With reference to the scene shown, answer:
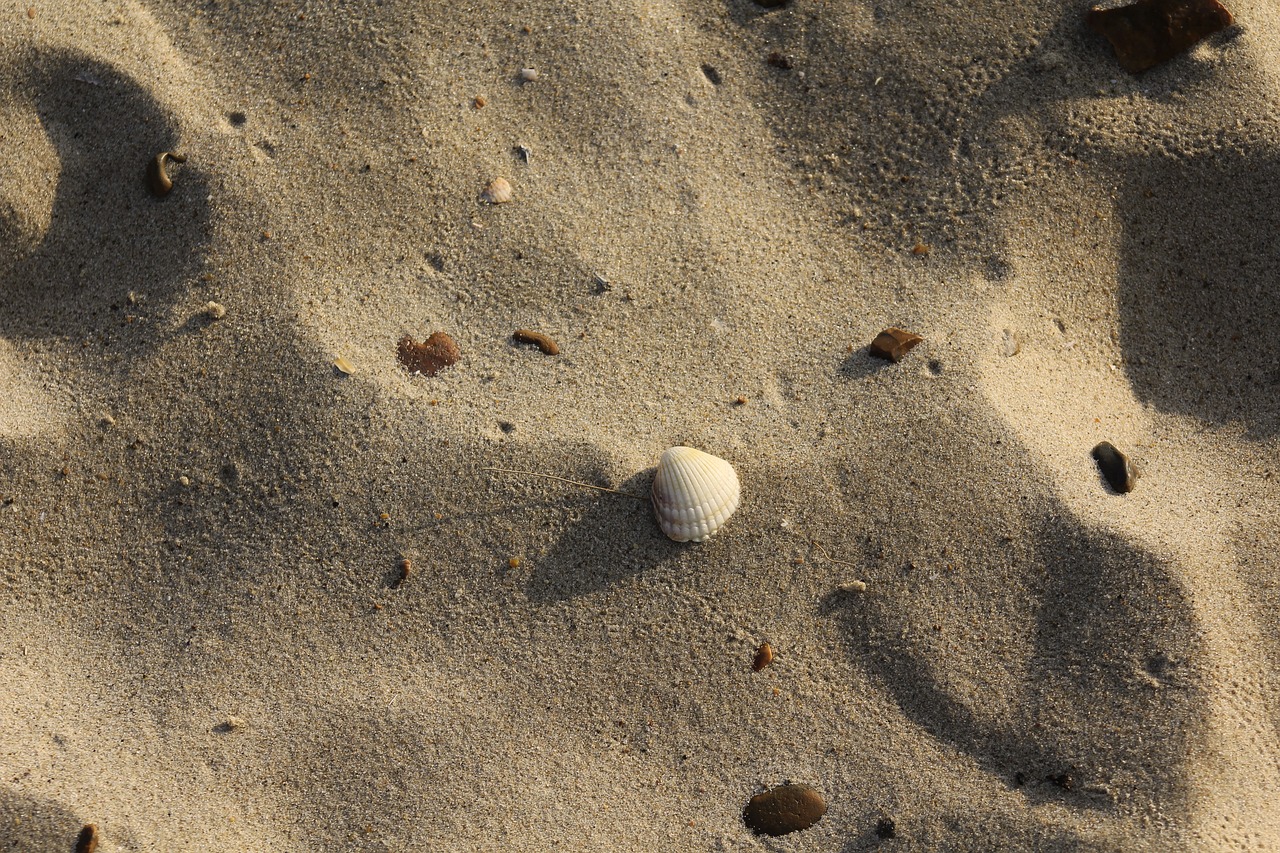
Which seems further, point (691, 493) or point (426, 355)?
point (426, 355)

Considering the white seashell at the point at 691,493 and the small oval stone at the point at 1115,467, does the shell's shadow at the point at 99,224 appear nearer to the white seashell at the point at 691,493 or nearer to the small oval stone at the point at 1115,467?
the white seashell at the point at 691,493

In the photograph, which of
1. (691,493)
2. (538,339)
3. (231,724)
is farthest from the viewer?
(538,339)

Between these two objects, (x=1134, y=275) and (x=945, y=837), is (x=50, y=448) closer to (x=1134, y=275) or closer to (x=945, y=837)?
(x=945, y=837)

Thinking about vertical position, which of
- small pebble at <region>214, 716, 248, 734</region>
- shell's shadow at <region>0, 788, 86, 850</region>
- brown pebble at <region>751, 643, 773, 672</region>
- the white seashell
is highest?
the white seashell

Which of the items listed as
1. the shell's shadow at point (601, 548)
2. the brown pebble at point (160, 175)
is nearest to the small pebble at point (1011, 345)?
the shell's shadow at point (601, 548)

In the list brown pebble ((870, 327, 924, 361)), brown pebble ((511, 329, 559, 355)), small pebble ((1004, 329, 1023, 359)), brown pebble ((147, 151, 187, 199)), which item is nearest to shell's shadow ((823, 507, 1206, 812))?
small pebble ((1004, 329, 1023, 359))

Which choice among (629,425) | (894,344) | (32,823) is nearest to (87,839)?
(32,823)

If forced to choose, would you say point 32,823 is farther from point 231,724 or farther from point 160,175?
point 160,175

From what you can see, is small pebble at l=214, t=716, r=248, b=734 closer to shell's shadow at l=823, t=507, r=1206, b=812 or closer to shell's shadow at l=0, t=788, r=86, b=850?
shell's shadow at l=0, t=788, r=86, b=850
